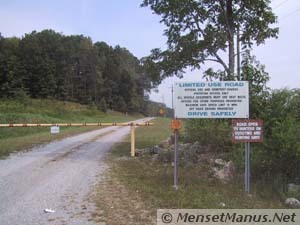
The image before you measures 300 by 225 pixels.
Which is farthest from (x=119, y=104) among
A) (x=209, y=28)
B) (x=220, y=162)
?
(x=220, y=162)

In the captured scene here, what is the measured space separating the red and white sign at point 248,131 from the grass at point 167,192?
1.25 meters

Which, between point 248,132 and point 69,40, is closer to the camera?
point 248,132

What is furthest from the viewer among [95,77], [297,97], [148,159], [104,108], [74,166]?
[95,77]

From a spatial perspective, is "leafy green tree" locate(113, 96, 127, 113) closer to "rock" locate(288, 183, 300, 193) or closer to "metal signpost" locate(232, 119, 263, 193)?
"rock" locate(288, 183, 300, 193)

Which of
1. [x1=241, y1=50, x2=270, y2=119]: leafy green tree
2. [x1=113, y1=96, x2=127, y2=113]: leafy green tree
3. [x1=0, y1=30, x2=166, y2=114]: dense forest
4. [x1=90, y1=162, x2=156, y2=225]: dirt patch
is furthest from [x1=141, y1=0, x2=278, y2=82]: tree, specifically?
[x1=113, y1=96, x2=127, y2=113]: leafy green tree

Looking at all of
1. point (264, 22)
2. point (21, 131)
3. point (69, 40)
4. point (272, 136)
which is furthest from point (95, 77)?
point (272, 136)

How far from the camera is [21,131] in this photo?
31.4 m

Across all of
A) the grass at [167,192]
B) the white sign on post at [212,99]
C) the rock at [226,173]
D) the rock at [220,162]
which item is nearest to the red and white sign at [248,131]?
the white sign on post at [212,99]

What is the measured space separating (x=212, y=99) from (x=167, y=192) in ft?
7.74

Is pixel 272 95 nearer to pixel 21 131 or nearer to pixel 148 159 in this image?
pixel 148 159

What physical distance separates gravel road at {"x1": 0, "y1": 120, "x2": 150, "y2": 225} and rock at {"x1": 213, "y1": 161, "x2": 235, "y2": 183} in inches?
129

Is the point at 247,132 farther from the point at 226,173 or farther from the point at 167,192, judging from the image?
the point at 226,173

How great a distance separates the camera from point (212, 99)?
34.8 feet

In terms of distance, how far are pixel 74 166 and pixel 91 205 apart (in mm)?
5708
